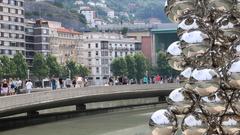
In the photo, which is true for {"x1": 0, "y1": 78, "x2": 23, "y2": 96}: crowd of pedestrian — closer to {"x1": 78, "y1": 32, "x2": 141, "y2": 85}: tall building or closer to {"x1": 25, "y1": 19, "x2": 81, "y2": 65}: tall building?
{"x1": 25, "y1": 19, "x2": 81, "y2": 65}: tall building

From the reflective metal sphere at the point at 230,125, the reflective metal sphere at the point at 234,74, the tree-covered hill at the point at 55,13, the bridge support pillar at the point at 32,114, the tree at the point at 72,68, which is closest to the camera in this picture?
the reflective metal sphere at the point at 234,74

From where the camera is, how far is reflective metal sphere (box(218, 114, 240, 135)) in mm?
3334

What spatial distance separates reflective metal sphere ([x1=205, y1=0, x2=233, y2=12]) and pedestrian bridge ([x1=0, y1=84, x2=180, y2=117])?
47.8ft

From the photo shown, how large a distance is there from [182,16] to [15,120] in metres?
19.8

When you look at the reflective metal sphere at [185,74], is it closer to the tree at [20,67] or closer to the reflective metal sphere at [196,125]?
the reflective metal sphere at [196,125]

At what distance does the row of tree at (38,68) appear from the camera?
78625 mm

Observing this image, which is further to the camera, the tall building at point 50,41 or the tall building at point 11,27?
the tall building at point 50,41

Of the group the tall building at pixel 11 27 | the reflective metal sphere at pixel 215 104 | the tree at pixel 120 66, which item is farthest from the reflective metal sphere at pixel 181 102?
the tree at pixel 120 66

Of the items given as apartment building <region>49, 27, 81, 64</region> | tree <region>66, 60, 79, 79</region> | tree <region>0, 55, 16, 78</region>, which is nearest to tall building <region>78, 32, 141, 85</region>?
apartment building <region>49, 27, 81, 64</region>

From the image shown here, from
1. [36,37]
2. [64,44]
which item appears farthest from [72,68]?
[64,44]

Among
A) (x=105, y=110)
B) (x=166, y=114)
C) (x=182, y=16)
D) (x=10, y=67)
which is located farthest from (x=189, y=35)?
(x=10, y=67)

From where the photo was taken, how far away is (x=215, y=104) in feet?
10.8

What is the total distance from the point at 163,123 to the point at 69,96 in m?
21.0

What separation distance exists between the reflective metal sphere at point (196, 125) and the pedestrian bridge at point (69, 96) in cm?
1446
